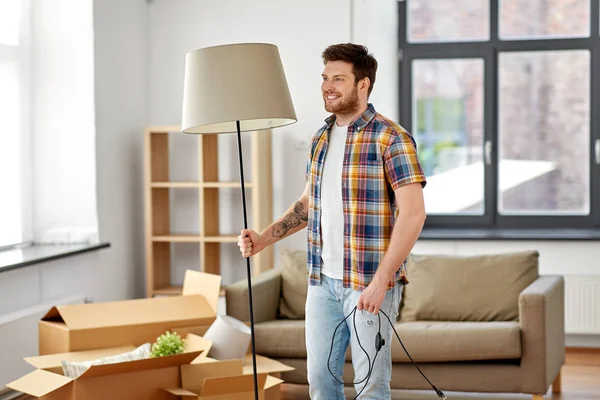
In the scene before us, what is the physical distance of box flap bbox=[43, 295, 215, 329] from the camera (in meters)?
3.81

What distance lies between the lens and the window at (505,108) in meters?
6.02

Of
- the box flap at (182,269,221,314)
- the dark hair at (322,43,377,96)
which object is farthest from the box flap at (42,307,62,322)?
the dark hair at (322,43,377,96)

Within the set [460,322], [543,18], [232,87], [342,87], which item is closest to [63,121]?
[460,322]

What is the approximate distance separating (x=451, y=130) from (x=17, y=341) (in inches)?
127

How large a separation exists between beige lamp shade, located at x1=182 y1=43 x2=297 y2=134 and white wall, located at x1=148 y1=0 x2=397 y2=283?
303 cm

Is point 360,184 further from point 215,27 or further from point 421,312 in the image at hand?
point 215,27

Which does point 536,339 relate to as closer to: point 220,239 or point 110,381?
point 110,381

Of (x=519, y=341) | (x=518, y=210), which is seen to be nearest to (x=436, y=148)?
(x=518, y=210)

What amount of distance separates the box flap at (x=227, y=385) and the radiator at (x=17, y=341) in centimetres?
141

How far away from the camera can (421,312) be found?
14.8 ft

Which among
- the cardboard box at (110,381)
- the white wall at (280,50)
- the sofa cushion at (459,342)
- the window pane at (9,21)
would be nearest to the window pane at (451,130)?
the white wall at (280,50)

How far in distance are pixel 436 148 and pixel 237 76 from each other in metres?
3.74

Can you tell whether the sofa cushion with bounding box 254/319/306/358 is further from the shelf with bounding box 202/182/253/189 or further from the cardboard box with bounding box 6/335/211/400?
the shelf with bounding box 202/182/253/189

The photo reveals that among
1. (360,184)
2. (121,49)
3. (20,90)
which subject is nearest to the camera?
(360,184)
